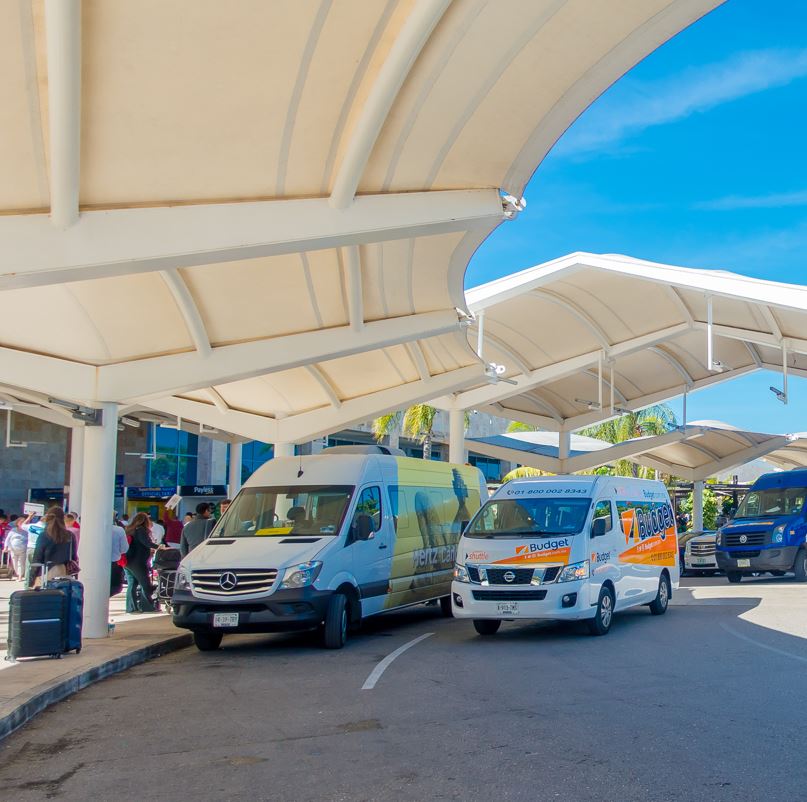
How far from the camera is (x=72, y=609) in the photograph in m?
11.3

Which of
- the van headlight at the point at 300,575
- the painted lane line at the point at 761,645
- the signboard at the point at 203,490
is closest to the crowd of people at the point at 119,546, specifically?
the signboard at the point at 203,490

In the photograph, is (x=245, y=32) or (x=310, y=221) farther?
(x=310, y=221)

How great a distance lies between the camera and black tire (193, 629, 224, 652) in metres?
12.9

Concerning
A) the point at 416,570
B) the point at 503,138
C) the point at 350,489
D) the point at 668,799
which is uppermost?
the point at 503,138

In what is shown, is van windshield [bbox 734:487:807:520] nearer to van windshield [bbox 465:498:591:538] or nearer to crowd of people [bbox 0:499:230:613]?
van windshield [bbox 465:498:591:538]

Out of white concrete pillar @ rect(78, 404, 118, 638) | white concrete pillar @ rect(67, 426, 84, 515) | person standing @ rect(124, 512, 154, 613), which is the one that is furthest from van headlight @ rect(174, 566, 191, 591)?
white concrete pillar @ rect(67, 426, 84, 515)

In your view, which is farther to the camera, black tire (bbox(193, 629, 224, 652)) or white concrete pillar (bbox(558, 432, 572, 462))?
white concrete pillar (bbox(558, 432, 572, 462))

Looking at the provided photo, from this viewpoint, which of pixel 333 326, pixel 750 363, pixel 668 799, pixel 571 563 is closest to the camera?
pixel 668 799

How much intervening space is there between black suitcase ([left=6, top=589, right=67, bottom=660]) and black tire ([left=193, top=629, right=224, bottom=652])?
212cm

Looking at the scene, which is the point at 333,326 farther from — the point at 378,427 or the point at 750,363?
the point at 378,427

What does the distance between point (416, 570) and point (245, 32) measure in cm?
988

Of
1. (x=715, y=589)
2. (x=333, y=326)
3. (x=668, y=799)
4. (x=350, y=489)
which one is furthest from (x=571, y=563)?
(x=715, y=589)

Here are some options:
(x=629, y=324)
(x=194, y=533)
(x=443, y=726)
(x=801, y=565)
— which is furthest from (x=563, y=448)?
(x=443, y=726)

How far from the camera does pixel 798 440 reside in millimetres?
37469
